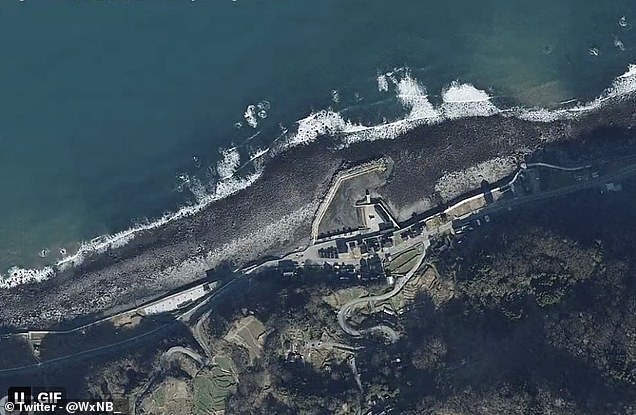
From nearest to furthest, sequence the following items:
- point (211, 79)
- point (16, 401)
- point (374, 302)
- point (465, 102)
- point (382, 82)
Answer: point (374, 302) → point (16, 401) → point (465, 102) → point (382, 82) → point (211, 79)

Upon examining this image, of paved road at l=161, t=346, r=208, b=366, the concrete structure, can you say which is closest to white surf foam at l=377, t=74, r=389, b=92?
the concrete structure

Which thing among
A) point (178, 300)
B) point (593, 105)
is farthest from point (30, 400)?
point (593, 105)

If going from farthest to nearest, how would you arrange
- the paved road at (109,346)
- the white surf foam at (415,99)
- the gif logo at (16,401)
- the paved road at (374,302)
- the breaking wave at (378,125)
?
the white surf foam at (415,99) → the breaking wave at (378,125) → the paved road at (109,346) → the gif logo at (16,401) → the paved road at (374,302)

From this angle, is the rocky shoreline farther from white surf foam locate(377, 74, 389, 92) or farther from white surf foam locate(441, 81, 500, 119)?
white surf foam locate(377, 74, 389, 92)

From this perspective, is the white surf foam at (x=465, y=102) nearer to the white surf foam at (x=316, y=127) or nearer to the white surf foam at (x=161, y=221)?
the white surf foam at (x=316, y=127)

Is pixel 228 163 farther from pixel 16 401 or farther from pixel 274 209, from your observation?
pixel 16 401

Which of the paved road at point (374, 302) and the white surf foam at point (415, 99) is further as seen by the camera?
the white surf foam at point (415, 99)

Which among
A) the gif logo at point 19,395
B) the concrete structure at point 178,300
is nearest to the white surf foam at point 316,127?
the concrete structure at point 178,300
